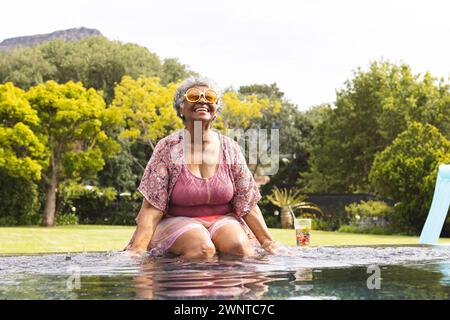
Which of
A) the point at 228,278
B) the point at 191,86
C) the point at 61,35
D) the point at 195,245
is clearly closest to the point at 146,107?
the point at 191,86

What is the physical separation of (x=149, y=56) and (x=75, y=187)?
37.9 ft

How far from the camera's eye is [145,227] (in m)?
4.66

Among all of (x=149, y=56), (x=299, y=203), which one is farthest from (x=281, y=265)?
(x=149, y=56)

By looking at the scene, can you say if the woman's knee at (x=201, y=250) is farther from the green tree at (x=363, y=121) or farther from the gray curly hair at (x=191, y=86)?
the green tree at (x=363, y=121)

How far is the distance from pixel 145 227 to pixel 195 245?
1.56 feet

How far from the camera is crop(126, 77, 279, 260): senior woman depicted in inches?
181

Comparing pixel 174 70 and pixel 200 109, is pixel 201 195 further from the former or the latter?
pixel 174 70

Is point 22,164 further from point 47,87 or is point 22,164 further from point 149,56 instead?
point 149,56

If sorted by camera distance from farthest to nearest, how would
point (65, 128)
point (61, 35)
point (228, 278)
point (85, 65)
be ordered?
1. point (61, 35)
2. point (85, 65)
3. point (65, 128)
4. point (228, 278)

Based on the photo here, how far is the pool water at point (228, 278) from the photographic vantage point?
276cm

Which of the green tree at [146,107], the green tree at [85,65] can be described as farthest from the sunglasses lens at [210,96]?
the green tree at [85,65]

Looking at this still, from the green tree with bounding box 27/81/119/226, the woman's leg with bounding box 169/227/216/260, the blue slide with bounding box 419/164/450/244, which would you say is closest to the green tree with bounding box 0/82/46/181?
the green tree with bounding box 27/81/119/226

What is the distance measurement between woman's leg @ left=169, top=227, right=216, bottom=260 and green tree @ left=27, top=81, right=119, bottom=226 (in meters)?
18.0

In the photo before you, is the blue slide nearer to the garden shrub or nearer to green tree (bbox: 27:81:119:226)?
green tree (bbox: 27:81:119:226)
